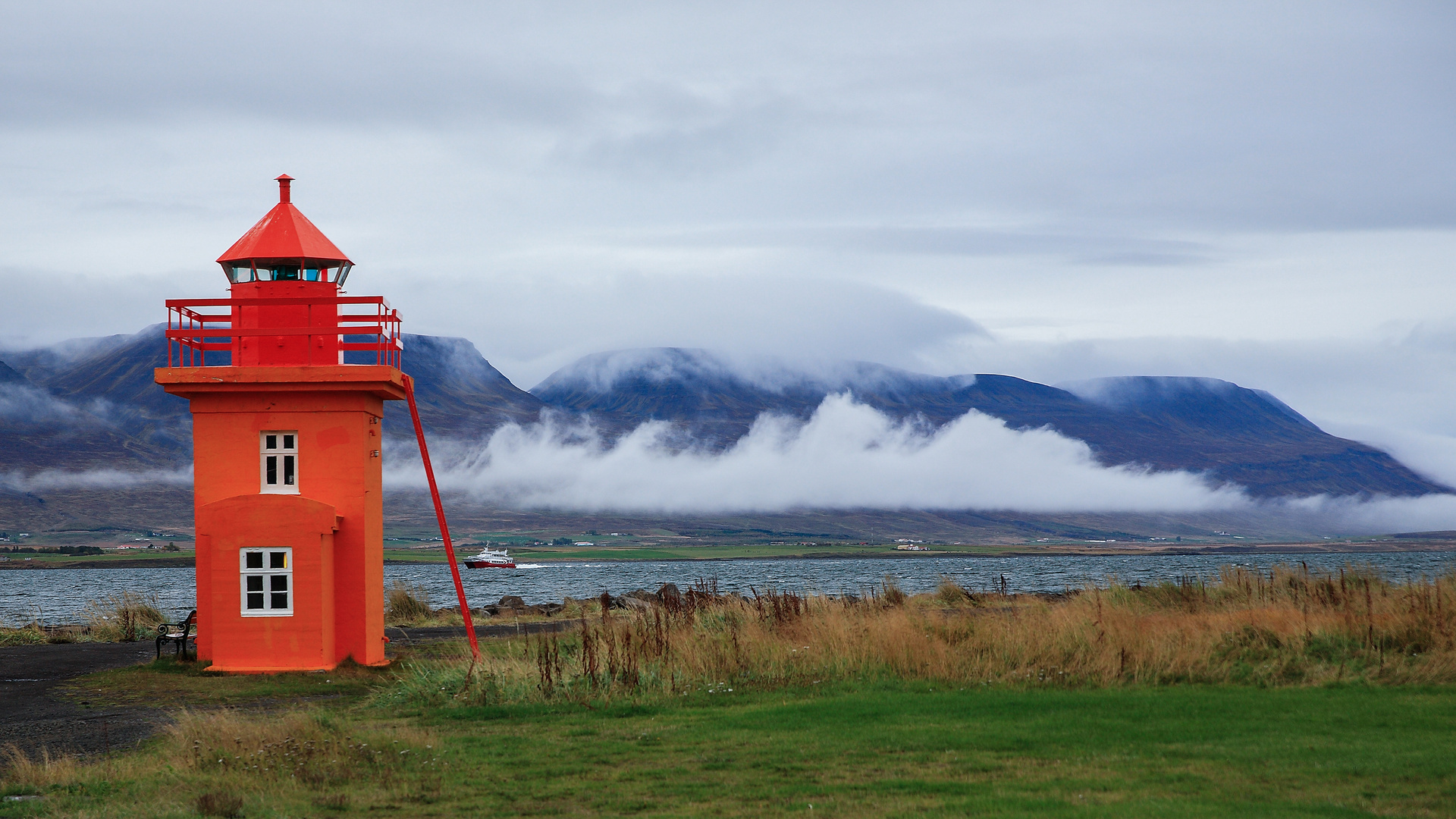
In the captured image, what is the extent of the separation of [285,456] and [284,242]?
11.5ft

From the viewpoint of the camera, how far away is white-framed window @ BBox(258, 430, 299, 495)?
20328mm

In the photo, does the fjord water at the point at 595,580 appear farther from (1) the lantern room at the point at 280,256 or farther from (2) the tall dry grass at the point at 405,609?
(1) the lantern room at the point at 280,256

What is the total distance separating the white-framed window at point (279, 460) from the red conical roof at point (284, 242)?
2.88 m

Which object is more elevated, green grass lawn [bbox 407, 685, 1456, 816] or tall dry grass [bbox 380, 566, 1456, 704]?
tall dry grass [bbox 380, 566, 1456, 704]

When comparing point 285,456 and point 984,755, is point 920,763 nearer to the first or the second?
point 984,755

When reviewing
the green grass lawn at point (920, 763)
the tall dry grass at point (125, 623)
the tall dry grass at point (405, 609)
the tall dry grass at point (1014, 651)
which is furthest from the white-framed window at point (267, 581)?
the tall dry grass at point (405, 609)

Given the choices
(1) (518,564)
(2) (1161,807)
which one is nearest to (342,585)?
(2) (1161,807)

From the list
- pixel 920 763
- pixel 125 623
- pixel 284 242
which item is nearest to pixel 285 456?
pixel 284 242

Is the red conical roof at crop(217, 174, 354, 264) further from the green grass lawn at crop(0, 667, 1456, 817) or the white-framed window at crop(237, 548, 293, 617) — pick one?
the green grass lawn at crop(0, 667, 1456, 817)

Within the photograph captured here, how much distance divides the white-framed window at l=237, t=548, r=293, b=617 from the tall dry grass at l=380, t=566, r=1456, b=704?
253 centimetres

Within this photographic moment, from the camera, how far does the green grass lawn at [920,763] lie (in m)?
9.12

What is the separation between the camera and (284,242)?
2064 cm

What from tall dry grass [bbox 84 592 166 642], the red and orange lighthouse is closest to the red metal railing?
the red and orange lighthouse

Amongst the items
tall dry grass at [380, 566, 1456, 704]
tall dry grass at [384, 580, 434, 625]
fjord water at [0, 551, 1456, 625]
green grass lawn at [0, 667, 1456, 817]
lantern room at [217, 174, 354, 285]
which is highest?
lantern room at [217, 174, 354, 285]
